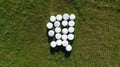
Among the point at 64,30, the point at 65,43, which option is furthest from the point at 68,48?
the point at 64,30

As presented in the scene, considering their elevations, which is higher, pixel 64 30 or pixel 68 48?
pixel 64 30

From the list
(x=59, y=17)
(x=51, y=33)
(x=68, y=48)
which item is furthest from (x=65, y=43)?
(x=59, y=17)

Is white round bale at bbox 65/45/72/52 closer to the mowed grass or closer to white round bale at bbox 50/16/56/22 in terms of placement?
the mowed grass

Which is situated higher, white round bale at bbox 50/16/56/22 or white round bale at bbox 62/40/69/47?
white round bale at bbox 50/16/56/22

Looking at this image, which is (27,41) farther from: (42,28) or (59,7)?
(59,7)

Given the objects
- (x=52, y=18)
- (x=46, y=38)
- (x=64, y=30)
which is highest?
(x=52, y=18)

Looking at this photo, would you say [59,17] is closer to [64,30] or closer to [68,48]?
[64,30]

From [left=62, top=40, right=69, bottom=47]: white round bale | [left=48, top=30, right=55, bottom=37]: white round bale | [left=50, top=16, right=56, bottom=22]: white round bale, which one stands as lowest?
[left=62, top=40, right=69, bottom=47]: white round bale

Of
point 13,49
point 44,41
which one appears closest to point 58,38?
point 44,41

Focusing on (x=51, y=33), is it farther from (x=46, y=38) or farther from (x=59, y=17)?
(x=59, y=17)

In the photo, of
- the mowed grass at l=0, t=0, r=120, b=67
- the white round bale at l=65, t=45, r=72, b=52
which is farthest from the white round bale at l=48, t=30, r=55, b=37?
Result: the white round bale at l=65, t=45, r=72, b=52
